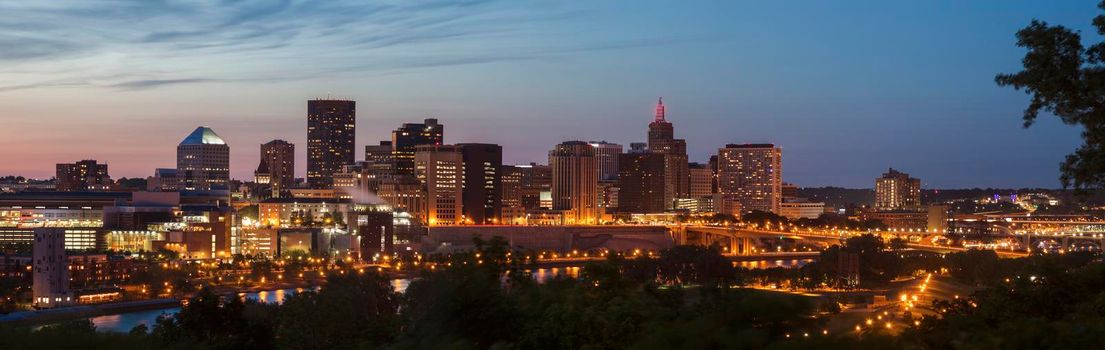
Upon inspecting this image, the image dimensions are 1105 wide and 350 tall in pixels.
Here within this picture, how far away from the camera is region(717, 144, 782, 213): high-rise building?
118 metres

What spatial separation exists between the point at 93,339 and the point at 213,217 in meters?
53.5

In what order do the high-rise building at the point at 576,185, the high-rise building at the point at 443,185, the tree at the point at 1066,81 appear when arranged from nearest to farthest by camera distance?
the tree at the point at 1066,81
the high-rise building at the point at 443,185
the high-rise building at the point at 576,185

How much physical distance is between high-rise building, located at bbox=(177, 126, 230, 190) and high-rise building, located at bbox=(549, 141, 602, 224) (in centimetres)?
2537

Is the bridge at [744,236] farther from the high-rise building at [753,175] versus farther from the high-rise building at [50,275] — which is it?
the high-rise building at [753,175]

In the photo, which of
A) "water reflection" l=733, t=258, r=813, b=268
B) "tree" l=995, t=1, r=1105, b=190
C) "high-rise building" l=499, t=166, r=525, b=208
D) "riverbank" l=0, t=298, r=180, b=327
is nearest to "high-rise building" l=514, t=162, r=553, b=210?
"high-rise building" l=499, t=166, r=525, b=208

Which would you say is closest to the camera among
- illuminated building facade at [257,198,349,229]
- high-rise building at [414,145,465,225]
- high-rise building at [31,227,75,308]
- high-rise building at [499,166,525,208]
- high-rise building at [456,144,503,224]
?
high-rise building at [31,227,75,308]

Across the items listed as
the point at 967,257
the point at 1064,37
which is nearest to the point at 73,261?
the point at 967,257

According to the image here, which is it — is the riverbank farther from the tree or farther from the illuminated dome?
the illuminated dome

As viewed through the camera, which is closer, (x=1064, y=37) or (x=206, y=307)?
(x=1064, y=37)

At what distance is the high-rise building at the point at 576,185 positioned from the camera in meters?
98.9

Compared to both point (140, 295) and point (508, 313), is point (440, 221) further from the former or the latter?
point (508, 313)

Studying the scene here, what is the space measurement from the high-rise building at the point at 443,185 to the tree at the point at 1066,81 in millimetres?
74824

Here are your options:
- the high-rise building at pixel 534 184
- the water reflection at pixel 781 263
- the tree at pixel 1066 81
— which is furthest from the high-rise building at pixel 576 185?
the tree at pixel 1066 81

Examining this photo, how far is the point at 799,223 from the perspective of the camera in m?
82.2
